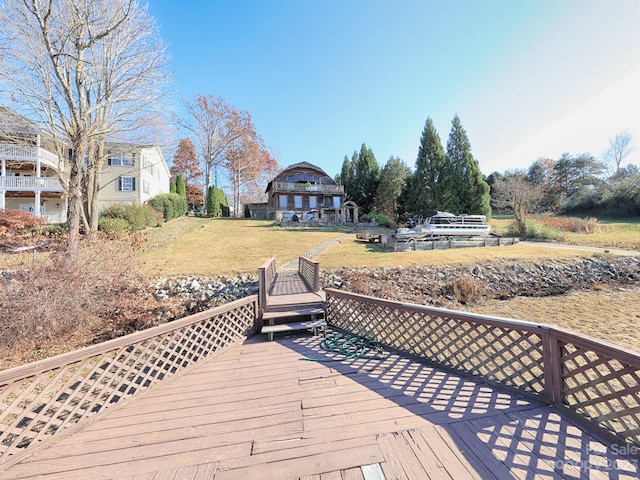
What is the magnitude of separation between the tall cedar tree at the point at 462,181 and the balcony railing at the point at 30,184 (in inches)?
1178

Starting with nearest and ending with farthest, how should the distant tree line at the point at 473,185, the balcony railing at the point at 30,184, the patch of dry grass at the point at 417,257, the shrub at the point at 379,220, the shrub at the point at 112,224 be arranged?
the patch of dry grass at the point at 417,257, the shrub at the point at 112,224, the balcony railing at the point at 30,184, the distant tree line at the point at 473,185, the shrub at the point at 379,220

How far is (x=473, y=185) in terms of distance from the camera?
945 inches

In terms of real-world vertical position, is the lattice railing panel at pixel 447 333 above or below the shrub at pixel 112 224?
below

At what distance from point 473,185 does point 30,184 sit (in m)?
33.9

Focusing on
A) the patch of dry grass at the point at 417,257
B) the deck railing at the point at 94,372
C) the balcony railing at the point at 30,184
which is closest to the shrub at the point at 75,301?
the deck railing at the point at 94,372

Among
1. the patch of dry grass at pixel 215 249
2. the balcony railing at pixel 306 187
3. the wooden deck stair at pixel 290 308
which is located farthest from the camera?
the balcony railing at pixel 306 187

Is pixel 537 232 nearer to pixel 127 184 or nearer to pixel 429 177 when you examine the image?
pixel 429 177

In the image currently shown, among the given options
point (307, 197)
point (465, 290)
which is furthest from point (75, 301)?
point (307, 197)

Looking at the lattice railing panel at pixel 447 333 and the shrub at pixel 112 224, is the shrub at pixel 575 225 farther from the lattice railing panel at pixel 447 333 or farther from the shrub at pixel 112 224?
the shrub at pixel 112 224

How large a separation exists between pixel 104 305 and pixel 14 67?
848cm

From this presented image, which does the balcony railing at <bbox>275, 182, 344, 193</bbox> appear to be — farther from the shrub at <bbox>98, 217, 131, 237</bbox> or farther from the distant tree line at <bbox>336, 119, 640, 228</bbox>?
the shrub at <bbox>98, 217, 131, 237</bbox>

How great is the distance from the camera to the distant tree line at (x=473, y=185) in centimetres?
2356

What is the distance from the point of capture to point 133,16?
883cm

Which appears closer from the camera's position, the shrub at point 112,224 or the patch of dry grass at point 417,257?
the patch of dry grass at point 417,257
